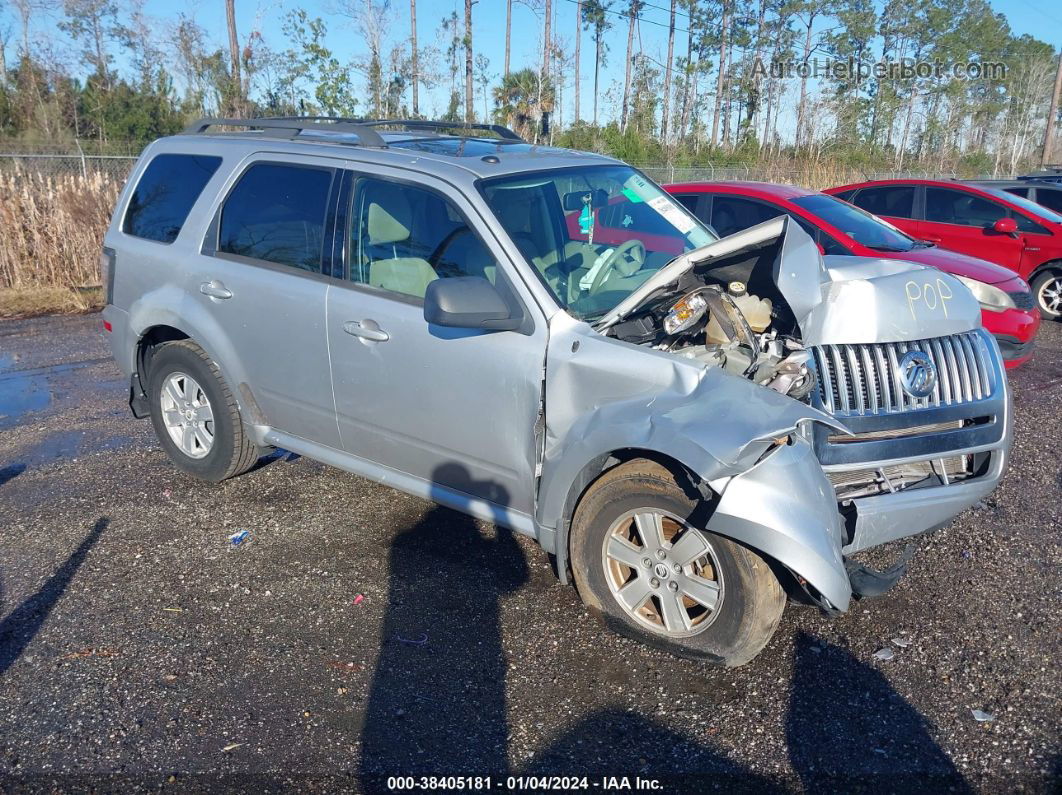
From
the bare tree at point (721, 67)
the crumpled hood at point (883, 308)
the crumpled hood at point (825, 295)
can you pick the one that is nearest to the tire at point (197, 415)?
the crumpled hood at point (825, 295)

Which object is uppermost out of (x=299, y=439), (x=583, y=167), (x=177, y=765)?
(x=583, y=167)

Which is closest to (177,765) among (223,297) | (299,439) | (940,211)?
(299,439)

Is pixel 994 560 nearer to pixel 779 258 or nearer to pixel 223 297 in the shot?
pixel 779 258

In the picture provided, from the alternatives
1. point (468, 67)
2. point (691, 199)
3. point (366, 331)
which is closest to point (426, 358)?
point (366, 331)

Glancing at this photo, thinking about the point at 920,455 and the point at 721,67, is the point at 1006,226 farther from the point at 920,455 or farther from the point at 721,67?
the point at 721,67

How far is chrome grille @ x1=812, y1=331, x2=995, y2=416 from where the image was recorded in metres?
3.48

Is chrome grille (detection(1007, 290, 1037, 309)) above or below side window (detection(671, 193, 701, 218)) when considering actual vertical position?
below

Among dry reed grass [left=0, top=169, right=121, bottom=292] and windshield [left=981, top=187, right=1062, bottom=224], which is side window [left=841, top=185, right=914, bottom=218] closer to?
windshield [left=981, top=187, right=1062, bottom=224]

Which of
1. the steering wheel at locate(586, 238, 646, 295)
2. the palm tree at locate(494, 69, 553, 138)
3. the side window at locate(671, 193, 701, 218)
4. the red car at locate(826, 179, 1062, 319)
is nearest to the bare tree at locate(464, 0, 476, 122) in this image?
the palm tree at locate(494, 69, 553, 138)

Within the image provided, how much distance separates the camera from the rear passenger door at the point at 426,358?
12.2ft

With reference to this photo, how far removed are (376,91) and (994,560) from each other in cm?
2359

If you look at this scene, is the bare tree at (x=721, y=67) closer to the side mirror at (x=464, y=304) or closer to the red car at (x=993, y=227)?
the red car at (x=993, y=227)

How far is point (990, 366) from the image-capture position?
3.84 m

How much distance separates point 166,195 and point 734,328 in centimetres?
351
